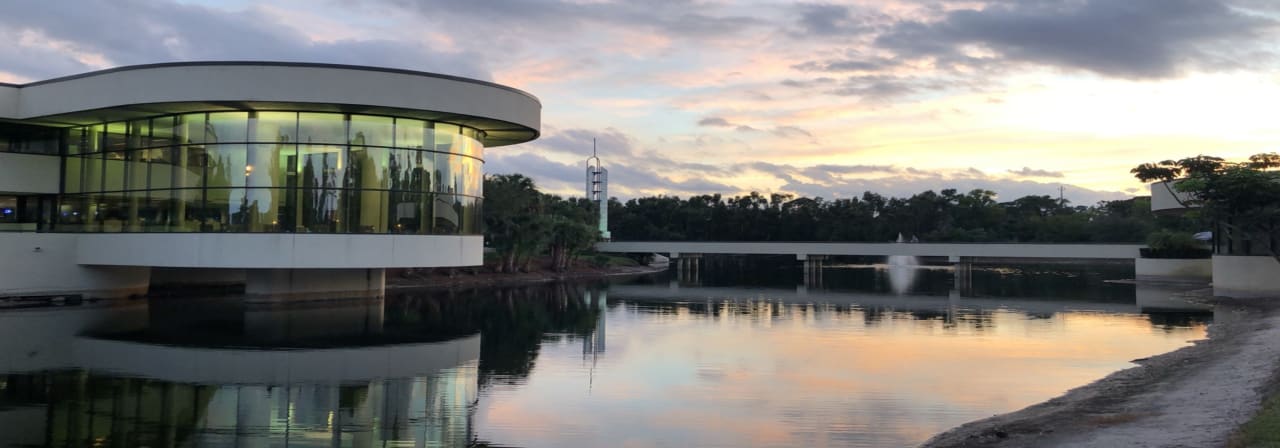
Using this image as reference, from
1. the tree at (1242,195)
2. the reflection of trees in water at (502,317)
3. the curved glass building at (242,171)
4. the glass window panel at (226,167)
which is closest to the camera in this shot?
the reflection of trees in water at (502,317)

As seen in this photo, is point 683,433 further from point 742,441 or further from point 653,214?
point 653,214

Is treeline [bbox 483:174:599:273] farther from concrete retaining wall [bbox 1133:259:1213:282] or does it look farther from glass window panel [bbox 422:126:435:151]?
concrete retaining wall [bbox 1133:259:1213:282]

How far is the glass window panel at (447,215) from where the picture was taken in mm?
32781

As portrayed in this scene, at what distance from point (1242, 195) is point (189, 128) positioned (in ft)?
137

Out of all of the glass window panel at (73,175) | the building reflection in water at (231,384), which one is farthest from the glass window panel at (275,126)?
the glass window panel at (73,175)

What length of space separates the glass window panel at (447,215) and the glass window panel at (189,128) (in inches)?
328

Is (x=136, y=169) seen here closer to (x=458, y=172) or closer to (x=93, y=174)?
(x=93, y=174)

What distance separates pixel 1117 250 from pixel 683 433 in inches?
2439

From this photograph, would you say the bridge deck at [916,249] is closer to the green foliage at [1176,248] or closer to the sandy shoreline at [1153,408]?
the green foliage at [1176,248]

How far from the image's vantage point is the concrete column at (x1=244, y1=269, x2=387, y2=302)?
108ft

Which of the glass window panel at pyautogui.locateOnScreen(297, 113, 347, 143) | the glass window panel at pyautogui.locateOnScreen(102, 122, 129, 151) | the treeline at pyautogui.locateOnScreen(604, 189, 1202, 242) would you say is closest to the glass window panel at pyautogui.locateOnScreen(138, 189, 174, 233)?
the glass window panel at pyautogui.locateOnScreen(102, 122, 129, 151)

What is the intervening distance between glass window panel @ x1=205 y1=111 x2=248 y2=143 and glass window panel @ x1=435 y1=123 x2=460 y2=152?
21.3 feet

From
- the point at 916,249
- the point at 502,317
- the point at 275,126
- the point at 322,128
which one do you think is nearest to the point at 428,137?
the point at 322,128

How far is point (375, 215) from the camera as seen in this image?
31.4 metres
